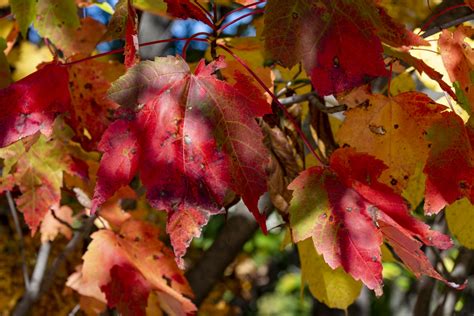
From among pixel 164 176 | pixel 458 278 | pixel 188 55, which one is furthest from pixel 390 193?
pixel 188 55

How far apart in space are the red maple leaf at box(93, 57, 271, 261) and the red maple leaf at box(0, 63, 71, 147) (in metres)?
0.14

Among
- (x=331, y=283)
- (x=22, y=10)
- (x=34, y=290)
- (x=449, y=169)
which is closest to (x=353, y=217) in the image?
(x=449, y=169)

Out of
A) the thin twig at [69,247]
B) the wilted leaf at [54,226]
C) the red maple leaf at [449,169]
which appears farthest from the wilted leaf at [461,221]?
the wilted leaf at [54,226]

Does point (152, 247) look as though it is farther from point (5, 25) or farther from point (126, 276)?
point (5, 25)

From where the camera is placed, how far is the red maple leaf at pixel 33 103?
→ 0.96 meters

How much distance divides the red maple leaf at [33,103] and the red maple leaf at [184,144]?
0.14 metres

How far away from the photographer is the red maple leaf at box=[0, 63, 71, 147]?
96 centimetres

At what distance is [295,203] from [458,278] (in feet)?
3.31

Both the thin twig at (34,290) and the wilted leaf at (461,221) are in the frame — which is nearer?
the wilted leaf at (461,221)

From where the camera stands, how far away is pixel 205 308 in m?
3.33

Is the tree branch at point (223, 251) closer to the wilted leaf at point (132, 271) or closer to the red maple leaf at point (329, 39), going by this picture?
the wilted leaf at point (132, 271)

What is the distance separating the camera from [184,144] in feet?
2.92

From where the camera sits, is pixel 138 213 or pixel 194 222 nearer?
pixel 194 222

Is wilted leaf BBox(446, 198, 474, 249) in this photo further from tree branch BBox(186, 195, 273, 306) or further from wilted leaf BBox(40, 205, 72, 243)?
wilted leaf BBox(40, 205, 72, 243)
